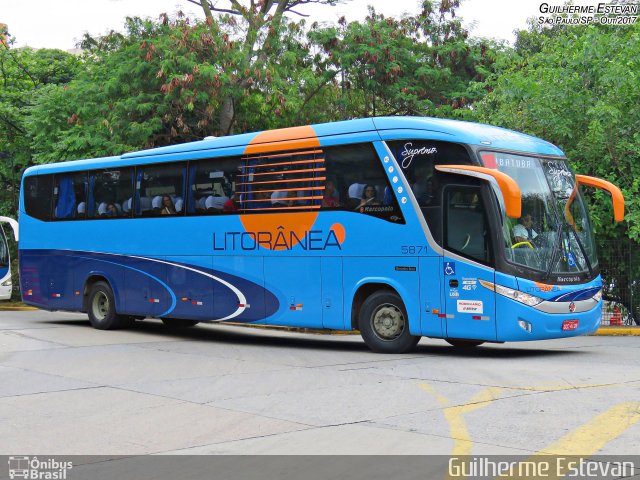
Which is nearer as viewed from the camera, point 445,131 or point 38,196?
point 445,131

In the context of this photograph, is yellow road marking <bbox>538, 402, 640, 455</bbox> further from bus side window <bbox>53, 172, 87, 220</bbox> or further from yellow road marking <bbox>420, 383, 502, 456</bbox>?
bus side window <bbox>53, 172, 87, 220</bbox>

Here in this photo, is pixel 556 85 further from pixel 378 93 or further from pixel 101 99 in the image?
pixel 101 99

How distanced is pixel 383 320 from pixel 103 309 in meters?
7.95

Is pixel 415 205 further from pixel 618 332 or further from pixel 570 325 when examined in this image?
pixel 618 332

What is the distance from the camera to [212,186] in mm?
17734

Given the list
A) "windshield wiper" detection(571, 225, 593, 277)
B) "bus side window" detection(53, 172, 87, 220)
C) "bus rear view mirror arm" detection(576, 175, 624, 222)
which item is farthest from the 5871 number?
"bus side window" detection(53, 172, 87, 220)

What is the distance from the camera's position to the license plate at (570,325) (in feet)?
46.5

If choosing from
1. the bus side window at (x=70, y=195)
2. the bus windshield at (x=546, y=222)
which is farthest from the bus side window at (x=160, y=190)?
the bus windshield at (x=546, y=222)

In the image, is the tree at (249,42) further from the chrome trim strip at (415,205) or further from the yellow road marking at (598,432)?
the yellow road marking at (598,432)

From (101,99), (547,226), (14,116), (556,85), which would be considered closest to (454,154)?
(547,226)

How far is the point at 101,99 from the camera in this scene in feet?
88.7

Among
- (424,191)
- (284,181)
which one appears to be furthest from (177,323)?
(424,191)

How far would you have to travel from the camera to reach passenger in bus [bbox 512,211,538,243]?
14.0 m

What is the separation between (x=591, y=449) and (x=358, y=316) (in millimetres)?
8306
